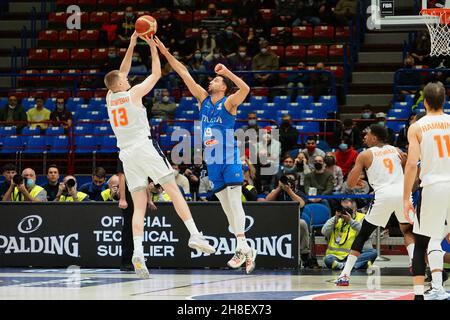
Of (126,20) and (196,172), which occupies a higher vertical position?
(126,20)

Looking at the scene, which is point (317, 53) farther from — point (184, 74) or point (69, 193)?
point (184, 74)

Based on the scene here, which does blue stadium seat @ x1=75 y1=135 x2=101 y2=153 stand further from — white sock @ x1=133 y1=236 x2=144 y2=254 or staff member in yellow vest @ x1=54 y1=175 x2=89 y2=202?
white sock @ x1=133 y1=236 x2=144 y2=254

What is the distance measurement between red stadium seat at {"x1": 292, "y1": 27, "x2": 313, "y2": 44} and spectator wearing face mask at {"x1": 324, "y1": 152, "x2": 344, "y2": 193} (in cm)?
801

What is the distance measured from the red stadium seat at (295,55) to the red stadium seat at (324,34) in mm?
565

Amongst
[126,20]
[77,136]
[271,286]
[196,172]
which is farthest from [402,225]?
[126,20]

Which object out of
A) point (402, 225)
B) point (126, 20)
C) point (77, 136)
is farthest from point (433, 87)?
point (126, 20)

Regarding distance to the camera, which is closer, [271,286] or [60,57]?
[271,286]

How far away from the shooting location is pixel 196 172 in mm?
17750

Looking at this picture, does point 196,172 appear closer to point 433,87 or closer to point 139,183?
point 139,183

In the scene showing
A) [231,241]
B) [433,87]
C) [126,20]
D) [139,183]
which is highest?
[126,20]

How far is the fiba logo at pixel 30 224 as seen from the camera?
1530 cm
